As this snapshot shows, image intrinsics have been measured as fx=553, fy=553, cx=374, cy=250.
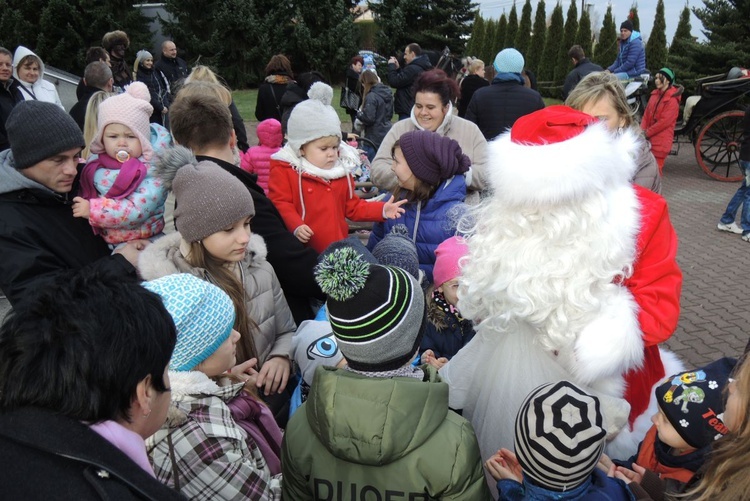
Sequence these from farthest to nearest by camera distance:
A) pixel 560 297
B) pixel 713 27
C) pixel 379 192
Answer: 1. pixel 713 27
2. pixel 379 192
3. pixel 560 297

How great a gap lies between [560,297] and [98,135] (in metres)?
2.46

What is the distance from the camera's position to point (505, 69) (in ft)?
19.7

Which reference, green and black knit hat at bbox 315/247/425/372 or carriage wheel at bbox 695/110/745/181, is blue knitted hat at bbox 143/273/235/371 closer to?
green and black knit hat at bbox 315/247/425/372

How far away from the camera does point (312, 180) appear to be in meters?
3.26

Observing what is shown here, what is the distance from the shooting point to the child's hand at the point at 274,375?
2314mm

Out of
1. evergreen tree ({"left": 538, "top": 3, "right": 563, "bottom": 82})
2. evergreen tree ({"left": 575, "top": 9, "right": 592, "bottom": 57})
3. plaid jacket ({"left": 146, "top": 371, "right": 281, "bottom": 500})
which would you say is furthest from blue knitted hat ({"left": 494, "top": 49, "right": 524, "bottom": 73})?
evergreen tree ({"left": 575, "top": 9, "right": 592, "bottom": 57})

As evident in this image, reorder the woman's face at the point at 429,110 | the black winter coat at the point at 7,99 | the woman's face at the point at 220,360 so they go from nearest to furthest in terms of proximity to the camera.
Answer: the woman's face at the point at 220,360 → the woman's face at the point at 429,110 → the black winter coat at the point at 7,99

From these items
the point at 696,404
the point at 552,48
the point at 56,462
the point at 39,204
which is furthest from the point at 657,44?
the point at 56,462

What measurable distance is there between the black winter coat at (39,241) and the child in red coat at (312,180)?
1060 millimetres

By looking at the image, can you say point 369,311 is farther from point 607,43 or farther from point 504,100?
point 607,43

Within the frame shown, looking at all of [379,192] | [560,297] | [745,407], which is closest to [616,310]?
[560,297]

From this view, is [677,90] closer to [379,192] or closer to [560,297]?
[379,192]

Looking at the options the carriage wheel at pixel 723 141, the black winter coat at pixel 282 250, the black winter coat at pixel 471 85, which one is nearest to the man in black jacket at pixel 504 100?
the black winter coat at pixel 471 85

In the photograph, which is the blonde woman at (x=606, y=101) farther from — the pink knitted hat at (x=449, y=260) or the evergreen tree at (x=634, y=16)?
the evergreen tree at (x=634, y=16)
